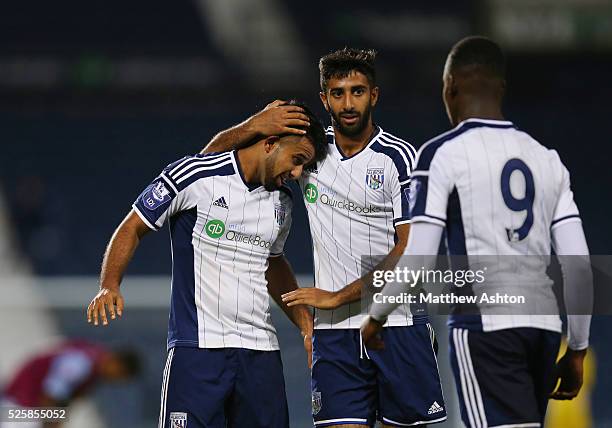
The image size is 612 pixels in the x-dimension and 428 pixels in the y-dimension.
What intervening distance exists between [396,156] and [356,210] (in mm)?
285

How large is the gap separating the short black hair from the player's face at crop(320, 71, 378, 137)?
0.73 meters

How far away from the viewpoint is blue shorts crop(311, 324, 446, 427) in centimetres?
415

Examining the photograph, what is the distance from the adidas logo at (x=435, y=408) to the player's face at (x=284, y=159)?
1137 millimetres

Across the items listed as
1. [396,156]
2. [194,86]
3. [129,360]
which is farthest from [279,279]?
[194,86]

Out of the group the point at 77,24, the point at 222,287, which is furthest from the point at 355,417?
the point at 77,24

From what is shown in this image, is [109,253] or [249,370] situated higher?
[109,253]

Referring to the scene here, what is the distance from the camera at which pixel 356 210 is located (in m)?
4.17

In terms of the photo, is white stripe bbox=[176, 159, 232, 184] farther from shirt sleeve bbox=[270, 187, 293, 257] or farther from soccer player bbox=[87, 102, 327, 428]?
shirt sleeve bbox=[270, 187, 293, 257]

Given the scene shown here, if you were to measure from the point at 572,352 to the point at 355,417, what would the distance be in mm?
1052

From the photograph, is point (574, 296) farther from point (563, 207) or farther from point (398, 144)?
point (398, 144)

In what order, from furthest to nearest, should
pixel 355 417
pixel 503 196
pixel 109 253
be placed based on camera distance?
pixel 355 417
pixel 109 253
pixel 503 196

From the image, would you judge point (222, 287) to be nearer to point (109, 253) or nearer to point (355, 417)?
point (109, 253)

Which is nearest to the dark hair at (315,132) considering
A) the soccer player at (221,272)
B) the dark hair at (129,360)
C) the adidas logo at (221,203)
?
the soccer player at (221,272)

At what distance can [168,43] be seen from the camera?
17.7 metres
